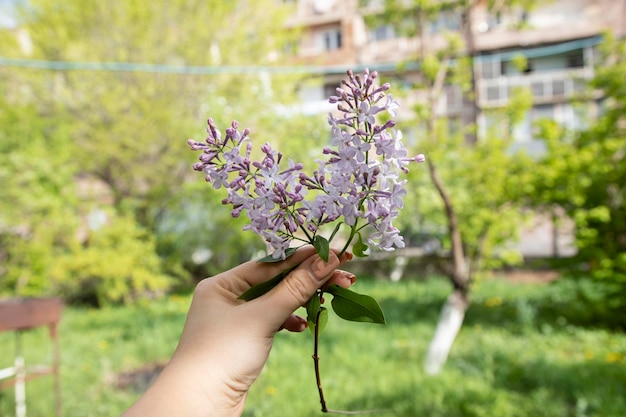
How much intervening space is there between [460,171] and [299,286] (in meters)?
4.64

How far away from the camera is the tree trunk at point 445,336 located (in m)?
4.09

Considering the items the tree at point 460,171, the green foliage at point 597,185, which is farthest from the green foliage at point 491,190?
the green foliage at point 597,185

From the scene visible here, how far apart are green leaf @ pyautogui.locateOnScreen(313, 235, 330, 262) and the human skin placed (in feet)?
0.11

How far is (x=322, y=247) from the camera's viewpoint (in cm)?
89

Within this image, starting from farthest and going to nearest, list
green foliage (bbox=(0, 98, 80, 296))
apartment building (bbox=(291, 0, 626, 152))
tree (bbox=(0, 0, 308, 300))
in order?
apartment building (bbox=(291, 0, 626, 152))
tree (bbox=(0, 0, 308, 300))
green foliage (bbox=(0, 98, 80, 296))

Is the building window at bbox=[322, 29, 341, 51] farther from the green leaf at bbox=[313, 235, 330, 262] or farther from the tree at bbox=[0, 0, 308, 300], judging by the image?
the green leaf at bbox=[313, 235, 330, 262]

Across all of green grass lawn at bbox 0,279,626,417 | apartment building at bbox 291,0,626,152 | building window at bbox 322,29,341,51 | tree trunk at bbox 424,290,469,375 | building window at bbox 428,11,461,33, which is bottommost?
green grass lawn at bbox 0,279,626,417

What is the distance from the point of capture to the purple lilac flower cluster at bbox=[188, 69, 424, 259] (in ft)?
2.69

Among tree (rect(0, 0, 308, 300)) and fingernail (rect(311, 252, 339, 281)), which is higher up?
tree (rect(0, 0, 308, 300))

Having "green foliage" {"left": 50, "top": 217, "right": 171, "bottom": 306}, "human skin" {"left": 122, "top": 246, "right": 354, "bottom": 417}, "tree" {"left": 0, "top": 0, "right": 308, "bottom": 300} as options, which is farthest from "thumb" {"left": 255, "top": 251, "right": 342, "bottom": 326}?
"green foliage" {"left": 50, "top": 217, "right": 171, "bottom": 306}

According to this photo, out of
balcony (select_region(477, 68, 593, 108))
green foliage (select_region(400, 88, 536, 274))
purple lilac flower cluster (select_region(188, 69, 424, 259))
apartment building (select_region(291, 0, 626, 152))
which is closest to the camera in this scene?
purple lilac flower cluster (select_region(188, 69, 424, 259))

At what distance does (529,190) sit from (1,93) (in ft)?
29.3

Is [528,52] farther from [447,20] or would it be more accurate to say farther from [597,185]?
[597,185]

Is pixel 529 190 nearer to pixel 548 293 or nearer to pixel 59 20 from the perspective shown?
pixel 548 293
